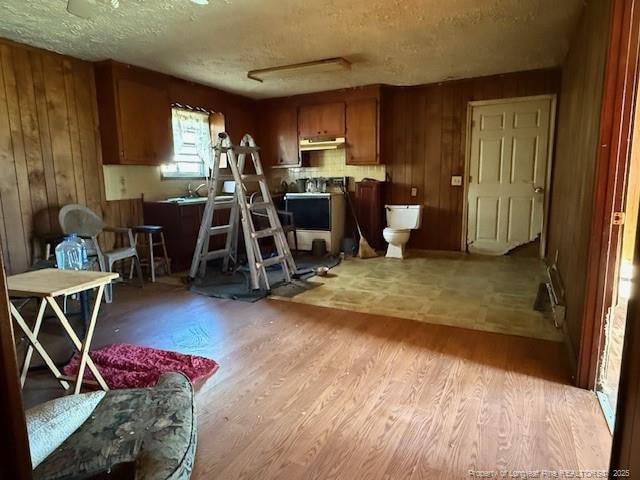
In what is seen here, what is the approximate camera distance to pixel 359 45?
12.0 ft

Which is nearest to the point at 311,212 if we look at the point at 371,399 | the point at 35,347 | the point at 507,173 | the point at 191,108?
the point at 191,108

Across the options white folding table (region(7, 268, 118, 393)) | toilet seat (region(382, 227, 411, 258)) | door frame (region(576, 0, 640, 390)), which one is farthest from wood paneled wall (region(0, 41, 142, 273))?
door frame (region(576, 0, 640, 390))

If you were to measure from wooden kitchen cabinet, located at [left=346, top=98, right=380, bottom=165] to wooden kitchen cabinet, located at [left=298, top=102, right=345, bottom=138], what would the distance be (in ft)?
0.41

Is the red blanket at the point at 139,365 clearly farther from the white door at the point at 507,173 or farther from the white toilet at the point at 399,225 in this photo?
the white door at the point at 507,173

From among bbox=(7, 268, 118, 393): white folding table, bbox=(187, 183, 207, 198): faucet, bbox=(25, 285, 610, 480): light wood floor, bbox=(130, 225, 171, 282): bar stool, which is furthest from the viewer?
bbox=(187, 183, 207, 198): faucet

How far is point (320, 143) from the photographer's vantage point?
227 inches

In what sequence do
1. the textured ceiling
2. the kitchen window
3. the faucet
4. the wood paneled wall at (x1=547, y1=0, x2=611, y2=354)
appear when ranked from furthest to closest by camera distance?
the faucet
the kitchen window
the textured ceiling
the wood paneled wall at (x1=547, y1=0, x2=611, y2=354)

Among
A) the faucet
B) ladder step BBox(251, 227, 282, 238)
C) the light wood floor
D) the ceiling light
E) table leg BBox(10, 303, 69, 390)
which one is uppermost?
the ceiling light

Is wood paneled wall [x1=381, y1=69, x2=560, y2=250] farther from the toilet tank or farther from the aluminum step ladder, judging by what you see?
the aluminum step ladder

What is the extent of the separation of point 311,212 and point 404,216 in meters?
1.28

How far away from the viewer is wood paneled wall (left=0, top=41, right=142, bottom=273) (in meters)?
3.40

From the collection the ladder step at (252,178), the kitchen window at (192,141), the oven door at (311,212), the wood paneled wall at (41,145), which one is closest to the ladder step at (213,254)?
the ladder step at (252,178)

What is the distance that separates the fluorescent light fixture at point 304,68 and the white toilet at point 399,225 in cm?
200

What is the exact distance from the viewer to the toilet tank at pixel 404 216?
5.28 metres
